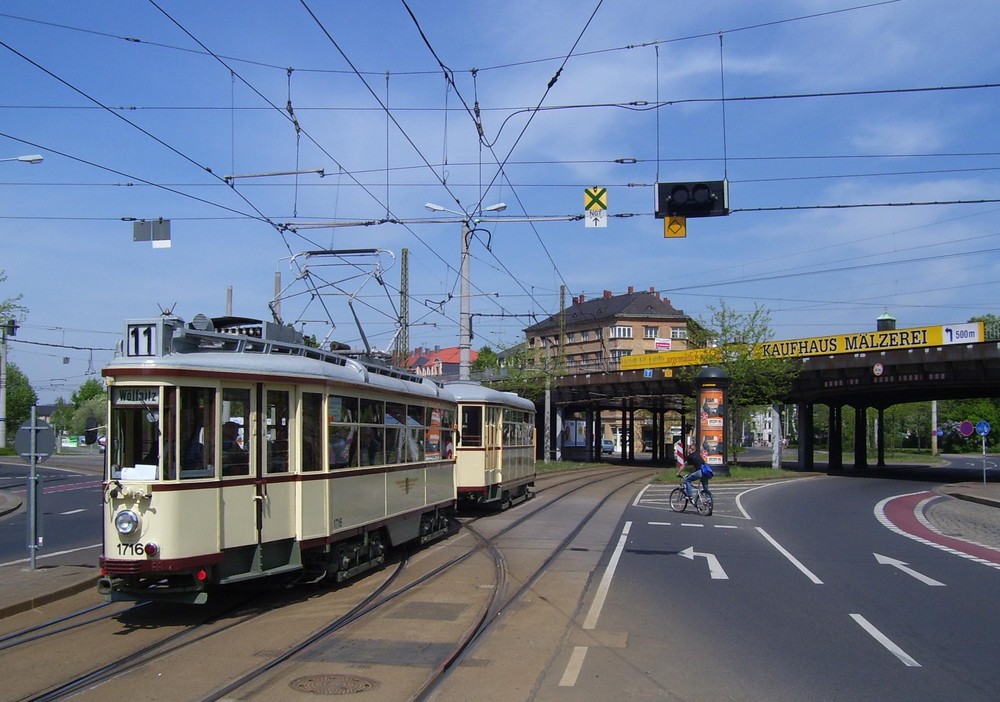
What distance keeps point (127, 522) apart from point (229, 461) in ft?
3.84

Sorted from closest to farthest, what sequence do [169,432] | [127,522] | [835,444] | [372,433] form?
[127,522] < [169,432] < [372,433] < [835,444]

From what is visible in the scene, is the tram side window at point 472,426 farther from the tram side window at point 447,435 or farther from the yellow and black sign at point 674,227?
the yellow and black sign at point 674,227

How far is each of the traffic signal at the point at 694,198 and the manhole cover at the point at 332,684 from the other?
9.26 metres

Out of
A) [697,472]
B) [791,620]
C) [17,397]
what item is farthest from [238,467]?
[17,397]

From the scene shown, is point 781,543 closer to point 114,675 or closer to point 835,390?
point 114,675

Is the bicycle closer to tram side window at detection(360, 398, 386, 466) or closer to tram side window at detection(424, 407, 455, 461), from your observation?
tram side window at detection(424, 407, 455, 461)

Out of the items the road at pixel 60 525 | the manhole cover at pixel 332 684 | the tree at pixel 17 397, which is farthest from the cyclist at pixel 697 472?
the tree at pixel 17 397

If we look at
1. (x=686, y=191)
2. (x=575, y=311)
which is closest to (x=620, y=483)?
(x=686, y=191)

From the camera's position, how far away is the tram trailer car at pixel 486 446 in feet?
66.7

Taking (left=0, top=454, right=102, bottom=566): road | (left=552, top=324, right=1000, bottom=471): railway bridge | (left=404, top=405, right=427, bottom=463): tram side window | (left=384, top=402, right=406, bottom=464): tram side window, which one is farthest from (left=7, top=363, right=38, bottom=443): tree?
(left=384, top=402, right=406, bottom=464): tram side window

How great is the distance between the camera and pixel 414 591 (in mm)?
11156

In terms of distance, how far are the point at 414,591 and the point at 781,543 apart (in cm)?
816

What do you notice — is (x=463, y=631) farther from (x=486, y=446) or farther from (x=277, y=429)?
(x=486, y=446)

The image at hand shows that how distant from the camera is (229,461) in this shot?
31.2ft
